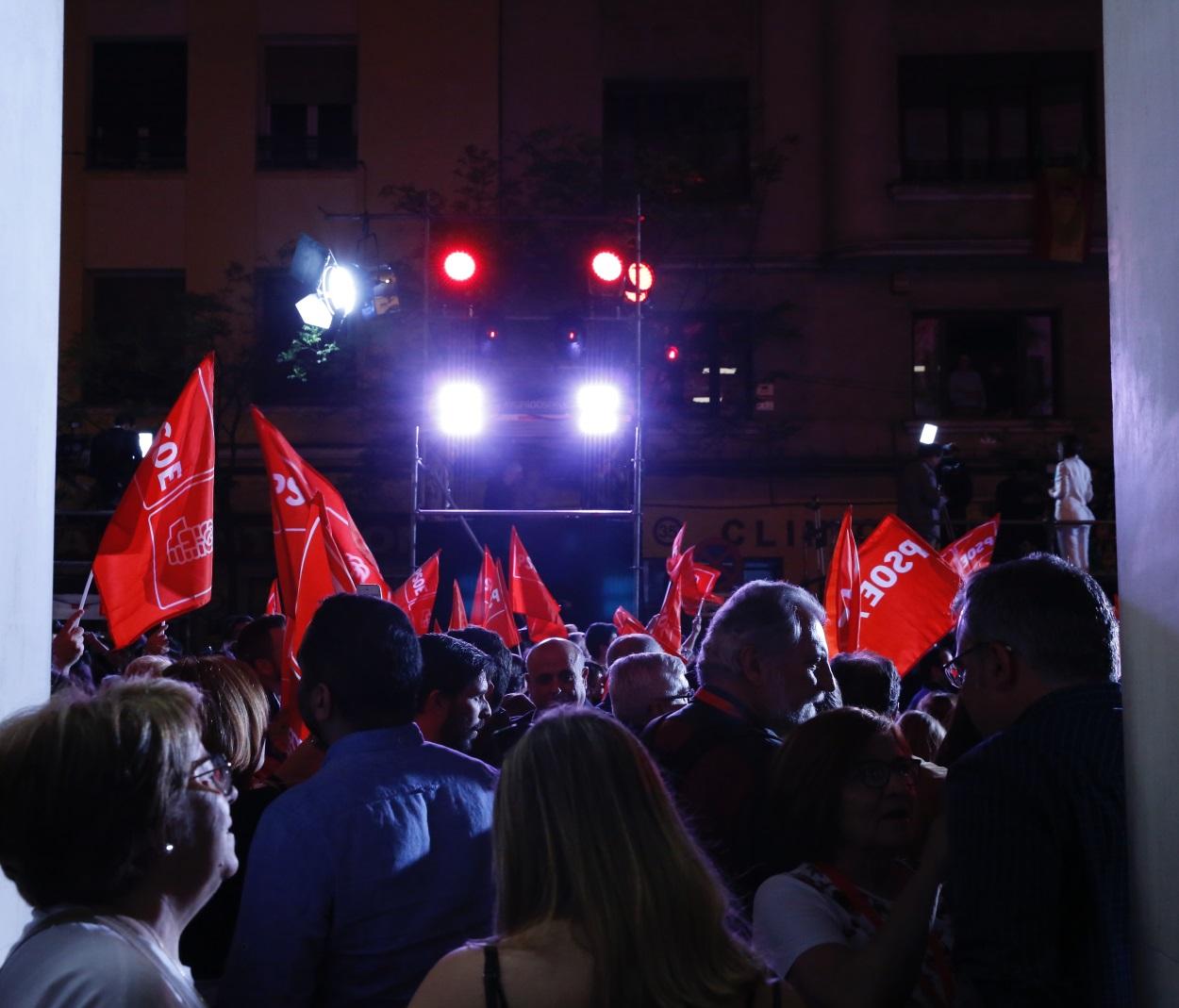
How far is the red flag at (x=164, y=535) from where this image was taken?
21.3 feet

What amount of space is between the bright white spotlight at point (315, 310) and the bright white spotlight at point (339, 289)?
156 mm

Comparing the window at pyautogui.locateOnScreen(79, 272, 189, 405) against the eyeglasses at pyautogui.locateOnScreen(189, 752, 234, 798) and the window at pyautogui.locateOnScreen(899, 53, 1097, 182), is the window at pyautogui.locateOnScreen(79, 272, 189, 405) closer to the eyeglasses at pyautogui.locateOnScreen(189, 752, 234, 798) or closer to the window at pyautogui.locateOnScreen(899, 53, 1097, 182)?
the window at pyautogui.locateOnScreen(899, 53, 1097, 182)

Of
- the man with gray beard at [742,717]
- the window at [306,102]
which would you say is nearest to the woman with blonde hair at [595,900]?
the man with gray beard at [742,717]

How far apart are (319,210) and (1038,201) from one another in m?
10.0

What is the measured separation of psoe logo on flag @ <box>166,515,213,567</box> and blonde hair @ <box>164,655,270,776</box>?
2850 mm

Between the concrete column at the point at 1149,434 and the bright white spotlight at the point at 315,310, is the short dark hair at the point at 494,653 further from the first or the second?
the bright white spotlight at the point at 315,310

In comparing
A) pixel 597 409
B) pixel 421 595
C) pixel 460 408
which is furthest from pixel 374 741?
pixel 597 409

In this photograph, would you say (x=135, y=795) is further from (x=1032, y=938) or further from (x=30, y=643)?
(x=1032, y=938)

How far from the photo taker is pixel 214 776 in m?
2.28

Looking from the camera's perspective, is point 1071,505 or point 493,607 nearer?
point 493,607

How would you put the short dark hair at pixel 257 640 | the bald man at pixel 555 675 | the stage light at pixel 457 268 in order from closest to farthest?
the bald man at pixel 555 675, the short dark hair at pixel 257 640, the stage light at pixel 457 268

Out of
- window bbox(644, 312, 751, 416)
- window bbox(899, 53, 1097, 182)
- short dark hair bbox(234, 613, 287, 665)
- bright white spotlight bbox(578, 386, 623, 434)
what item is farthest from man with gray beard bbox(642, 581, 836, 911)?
window bbox(899, 53, 1097, 182)

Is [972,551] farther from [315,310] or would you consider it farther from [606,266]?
[315,310]

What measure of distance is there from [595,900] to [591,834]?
102 millimetres
